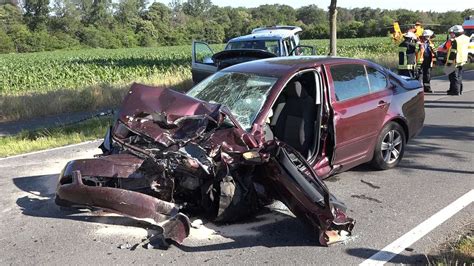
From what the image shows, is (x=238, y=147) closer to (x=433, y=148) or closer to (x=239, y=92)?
(x=239, y=92)

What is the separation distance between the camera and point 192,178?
4285 mm

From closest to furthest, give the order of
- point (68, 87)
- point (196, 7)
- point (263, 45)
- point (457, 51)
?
point (263, 45)
point (457, 51)
point (68, 87)
point (196, 7)

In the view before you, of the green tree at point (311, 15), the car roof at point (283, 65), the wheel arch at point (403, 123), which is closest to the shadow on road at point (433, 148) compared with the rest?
the wheel arch at point (403, 123)

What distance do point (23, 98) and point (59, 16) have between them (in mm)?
80737

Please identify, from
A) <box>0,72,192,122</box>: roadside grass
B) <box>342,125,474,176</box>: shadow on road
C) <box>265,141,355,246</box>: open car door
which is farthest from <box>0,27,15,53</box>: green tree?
<box>265,141,355,246</box>: open car door

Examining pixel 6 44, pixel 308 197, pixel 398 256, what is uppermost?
pixel 6 44

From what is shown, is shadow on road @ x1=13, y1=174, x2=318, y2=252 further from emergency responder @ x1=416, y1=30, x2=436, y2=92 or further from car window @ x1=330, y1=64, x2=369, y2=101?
emergency responder @ x1=416, y1=30, x2=436, y2=92

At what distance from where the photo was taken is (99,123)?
1007 cm

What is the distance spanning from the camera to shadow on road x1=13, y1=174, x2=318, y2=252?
4.14 meters

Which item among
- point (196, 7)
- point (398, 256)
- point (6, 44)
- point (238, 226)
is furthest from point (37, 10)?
point (398, 256)

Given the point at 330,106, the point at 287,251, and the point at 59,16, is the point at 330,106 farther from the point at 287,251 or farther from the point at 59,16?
the point at 59,16

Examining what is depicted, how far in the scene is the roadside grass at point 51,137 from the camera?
26.5 ft

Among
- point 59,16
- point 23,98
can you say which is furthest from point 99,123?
point 59,16

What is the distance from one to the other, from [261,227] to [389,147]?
2.55m
